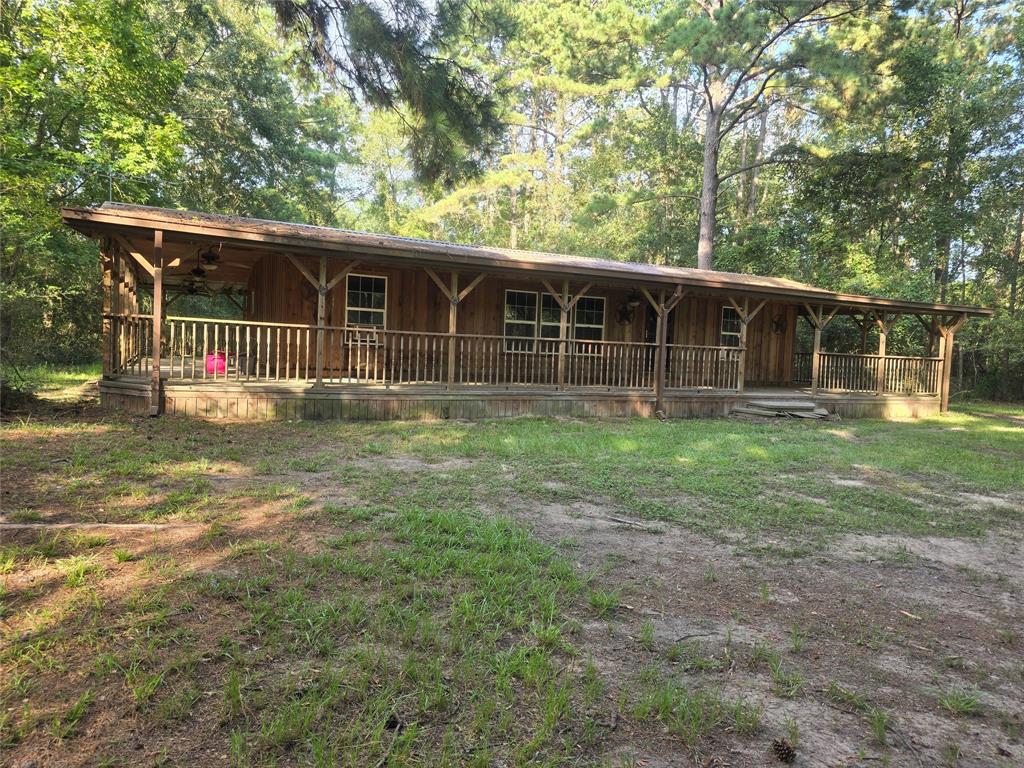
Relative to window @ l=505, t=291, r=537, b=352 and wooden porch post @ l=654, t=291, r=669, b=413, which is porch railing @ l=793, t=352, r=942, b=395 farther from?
window @ l=505, t=291, r=537, b=352

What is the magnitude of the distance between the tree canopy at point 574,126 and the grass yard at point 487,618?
16.3 feet

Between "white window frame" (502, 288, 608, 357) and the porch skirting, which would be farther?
"white window frame" (502, 288, 608, 357)

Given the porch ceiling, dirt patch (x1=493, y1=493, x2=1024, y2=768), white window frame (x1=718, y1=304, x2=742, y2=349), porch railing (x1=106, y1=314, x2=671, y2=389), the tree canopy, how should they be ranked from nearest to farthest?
dirt patch (x1=493, y1=493, x2=1024, y2=768), the tree canopy, the porch ceiling, porch railing (x1=106, y1=314, x2=671, y2=389), white window frame (x1=718, y1=304, x2=742, y2=349)

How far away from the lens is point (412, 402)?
9.98 m

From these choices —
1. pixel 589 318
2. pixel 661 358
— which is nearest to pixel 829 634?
pixel 661 358

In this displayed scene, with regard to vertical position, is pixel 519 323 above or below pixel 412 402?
above

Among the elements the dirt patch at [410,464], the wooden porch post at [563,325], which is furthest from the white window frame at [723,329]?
the dirt patch at [410,464]

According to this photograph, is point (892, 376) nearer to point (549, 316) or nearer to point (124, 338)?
point (549, 316)

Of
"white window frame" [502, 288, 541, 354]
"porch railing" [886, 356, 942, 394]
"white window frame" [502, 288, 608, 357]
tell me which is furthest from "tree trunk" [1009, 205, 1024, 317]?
"white window frame" [502, 288, 541, 354]

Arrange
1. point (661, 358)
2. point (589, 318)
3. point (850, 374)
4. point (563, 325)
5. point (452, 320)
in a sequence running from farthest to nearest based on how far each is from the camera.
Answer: point (850, 374), point (589, 318), point (661, 358), point (563, 325), point (452, 320)

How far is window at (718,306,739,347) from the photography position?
15.0m

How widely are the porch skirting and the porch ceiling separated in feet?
6.74

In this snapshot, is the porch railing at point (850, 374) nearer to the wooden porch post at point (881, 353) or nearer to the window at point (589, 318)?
the wooden porch post at point (881, 353)

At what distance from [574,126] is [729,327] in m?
20.7
